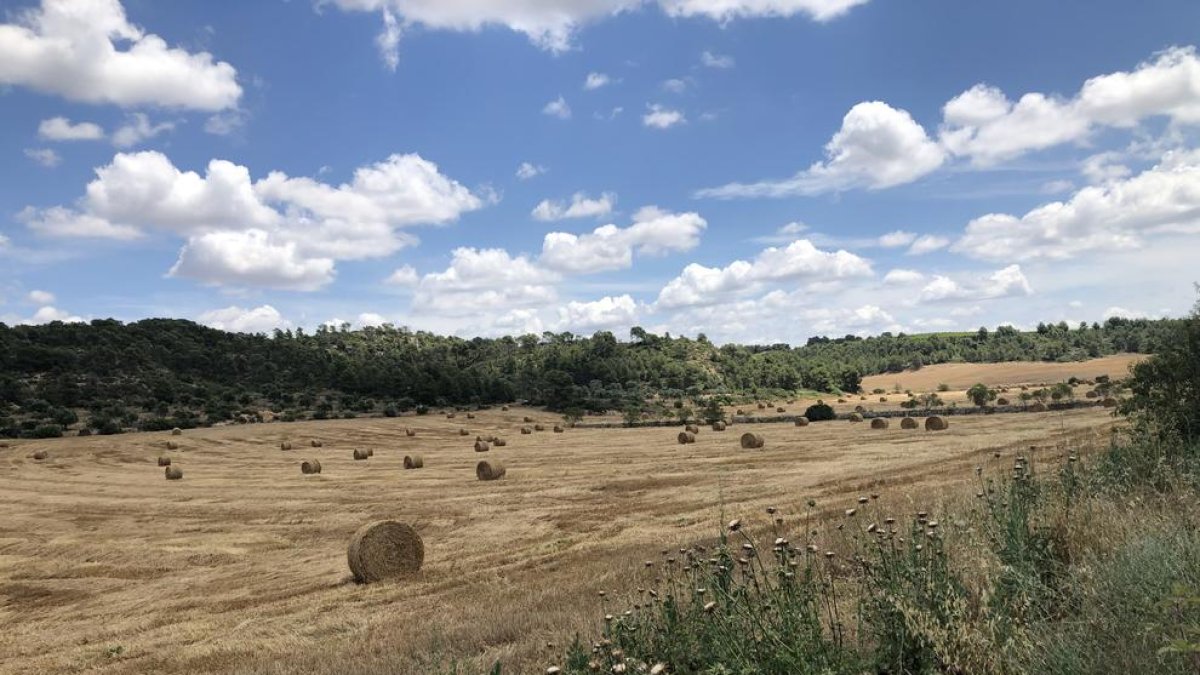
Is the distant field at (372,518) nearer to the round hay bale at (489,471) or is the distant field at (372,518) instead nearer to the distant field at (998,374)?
the round hay bale at (489,471)

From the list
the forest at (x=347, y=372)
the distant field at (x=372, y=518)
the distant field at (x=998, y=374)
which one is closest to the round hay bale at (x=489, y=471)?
the distant field at (x=372, y=518)

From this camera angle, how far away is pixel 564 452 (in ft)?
135

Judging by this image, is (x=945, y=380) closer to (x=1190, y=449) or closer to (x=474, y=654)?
(x=1190, y=449)

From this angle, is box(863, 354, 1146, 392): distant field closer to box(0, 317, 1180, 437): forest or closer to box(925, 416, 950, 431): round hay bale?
box(0, 317, 1180, 437): forest

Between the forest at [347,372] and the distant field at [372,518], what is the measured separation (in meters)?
33.8

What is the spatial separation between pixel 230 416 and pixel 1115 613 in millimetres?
75627

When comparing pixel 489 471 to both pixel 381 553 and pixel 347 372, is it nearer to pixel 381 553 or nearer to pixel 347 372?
pixel 381 553

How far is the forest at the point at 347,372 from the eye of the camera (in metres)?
70.9

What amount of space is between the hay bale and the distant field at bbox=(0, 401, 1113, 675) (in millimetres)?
401

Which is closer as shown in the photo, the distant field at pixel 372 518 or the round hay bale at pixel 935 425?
the distant field at pixel 372 518

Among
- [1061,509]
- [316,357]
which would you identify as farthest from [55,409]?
[1061,509]

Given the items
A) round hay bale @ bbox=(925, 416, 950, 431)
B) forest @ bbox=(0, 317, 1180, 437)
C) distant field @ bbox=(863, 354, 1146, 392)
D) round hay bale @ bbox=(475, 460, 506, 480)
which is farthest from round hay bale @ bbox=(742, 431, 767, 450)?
distant field @ bbox=(863, 354, 1146, 392)

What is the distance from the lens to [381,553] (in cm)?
1508

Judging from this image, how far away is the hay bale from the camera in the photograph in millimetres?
14852
